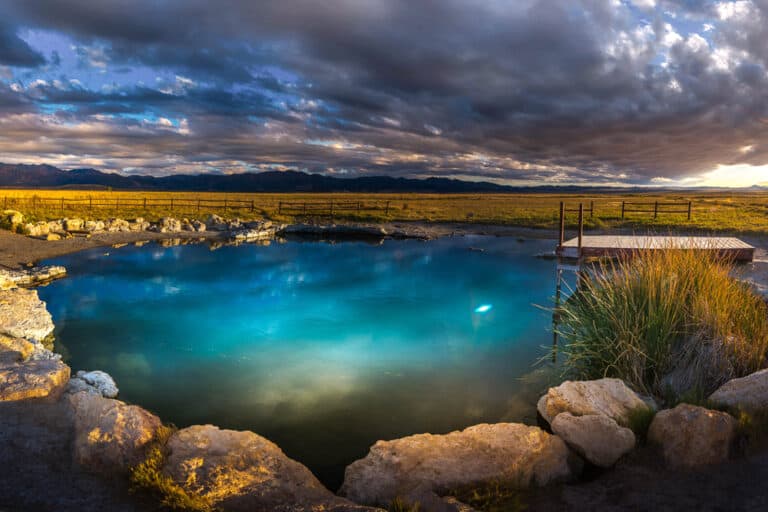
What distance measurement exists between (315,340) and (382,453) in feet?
22.4

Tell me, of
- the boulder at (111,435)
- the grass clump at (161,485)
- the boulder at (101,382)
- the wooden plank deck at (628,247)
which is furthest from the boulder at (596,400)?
the wooden plank deck at (628,247)

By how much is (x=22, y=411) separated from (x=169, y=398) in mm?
2862

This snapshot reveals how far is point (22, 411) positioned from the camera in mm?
5727

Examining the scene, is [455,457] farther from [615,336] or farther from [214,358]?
[214,358]

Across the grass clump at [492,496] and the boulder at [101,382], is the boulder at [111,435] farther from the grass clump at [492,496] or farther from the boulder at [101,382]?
the grass clump at [492,496]

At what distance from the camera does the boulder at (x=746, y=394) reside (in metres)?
5.11

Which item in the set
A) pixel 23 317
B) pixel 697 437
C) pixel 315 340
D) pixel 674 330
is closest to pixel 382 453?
pixel 697 437

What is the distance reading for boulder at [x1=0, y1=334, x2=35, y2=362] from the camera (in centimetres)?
797

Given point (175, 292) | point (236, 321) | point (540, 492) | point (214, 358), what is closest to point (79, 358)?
point (214, 358)

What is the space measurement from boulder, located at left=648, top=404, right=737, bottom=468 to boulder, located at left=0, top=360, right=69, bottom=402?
6.71 metres

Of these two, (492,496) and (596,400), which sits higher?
(596,400)

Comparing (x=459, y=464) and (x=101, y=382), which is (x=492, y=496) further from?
(x=101, y=382)

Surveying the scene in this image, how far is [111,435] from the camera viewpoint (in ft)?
15.9

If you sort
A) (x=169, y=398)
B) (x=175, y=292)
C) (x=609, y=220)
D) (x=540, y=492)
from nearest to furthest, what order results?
(x=540, y=492) → (x=169, y=398) → (x=175, y=292) → (x=609, y=220)
